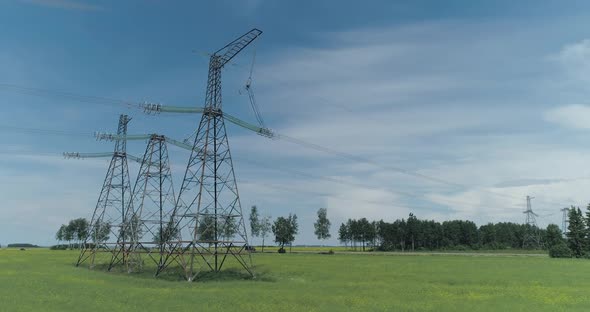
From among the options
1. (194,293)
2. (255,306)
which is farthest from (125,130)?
(255,306)

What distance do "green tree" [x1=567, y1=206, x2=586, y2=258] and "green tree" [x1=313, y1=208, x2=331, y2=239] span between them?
110m

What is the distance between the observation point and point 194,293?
34.1m

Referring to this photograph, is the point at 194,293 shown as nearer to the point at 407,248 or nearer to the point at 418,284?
the point at 418,284

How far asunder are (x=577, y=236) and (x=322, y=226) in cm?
11333

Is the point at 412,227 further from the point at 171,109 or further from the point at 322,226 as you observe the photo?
the point at 171,109

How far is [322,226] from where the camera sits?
649ft

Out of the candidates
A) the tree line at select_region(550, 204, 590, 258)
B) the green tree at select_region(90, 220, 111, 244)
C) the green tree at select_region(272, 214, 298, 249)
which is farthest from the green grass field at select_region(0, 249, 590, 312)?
the green tree at select_region(272, 214, 298, 249)

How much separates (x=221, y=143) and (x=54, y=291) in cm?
2231

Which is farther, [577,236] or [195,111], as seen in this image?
[577,236]

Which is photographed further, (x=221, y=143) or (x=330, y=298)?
(x=221, y=143)

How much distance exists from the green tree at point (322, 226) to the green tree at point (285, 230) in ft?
69.2

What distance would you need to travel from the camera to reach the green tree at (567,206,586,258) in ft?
326

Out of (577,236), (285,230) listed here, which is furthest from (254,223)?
(577,236)

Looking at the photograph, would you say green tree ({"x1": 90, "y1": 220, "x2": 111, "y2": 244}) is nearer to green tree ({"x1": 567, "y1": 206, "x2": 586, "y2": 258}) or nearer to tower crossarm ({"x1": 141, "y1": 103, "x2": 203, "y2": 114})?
tower crossarm ({"x1": 141, "y1": 103, "x2": 203, "y2": 114})
